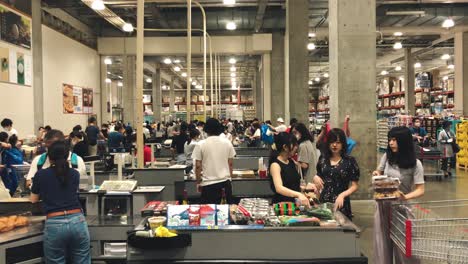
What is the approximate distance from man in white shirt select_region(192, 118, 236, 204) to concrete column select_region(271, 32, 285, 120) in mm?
15538

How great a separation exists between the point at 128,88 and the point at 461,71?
15.2 meters

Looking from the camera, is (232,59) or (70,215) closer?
(70,215)

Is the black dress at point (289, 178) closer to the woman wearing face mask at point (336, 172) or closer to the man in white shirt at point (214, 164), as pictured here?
the woman wearing face mask at point (336, 172)

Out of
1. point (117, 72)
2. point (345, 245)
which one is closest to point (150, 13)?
point (345, 245)

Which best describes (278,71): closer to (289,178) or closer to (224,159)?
(224,159)

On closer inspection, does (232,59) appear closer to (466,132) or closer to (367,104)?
(466,132)

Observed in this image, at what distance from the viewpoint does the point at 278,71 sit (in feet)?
69.8

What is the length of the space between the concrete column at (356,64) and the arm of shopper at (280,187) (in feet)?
15.3

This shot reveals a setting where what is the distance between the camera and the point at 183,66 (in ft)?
115

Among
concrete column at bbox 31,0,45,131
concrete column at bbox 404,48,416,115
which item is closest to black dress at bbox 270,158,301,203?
concrete column at bbox 31,0,45,131

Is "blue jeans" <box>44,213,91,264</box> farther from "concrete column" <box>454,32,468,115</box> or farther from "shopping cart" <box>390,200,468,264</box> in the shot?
"concrete column" <box>454,32,468,115</box>

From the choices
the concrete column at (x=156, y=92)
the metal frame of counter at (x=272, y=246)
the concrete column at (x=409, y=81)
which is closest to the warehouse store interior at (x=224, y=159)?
the metal frame of counter at (x=272, y=246)

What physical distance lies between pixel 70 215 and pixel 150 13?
15.9m

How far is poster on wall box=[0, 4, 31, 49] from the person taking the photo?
13.1 metres
